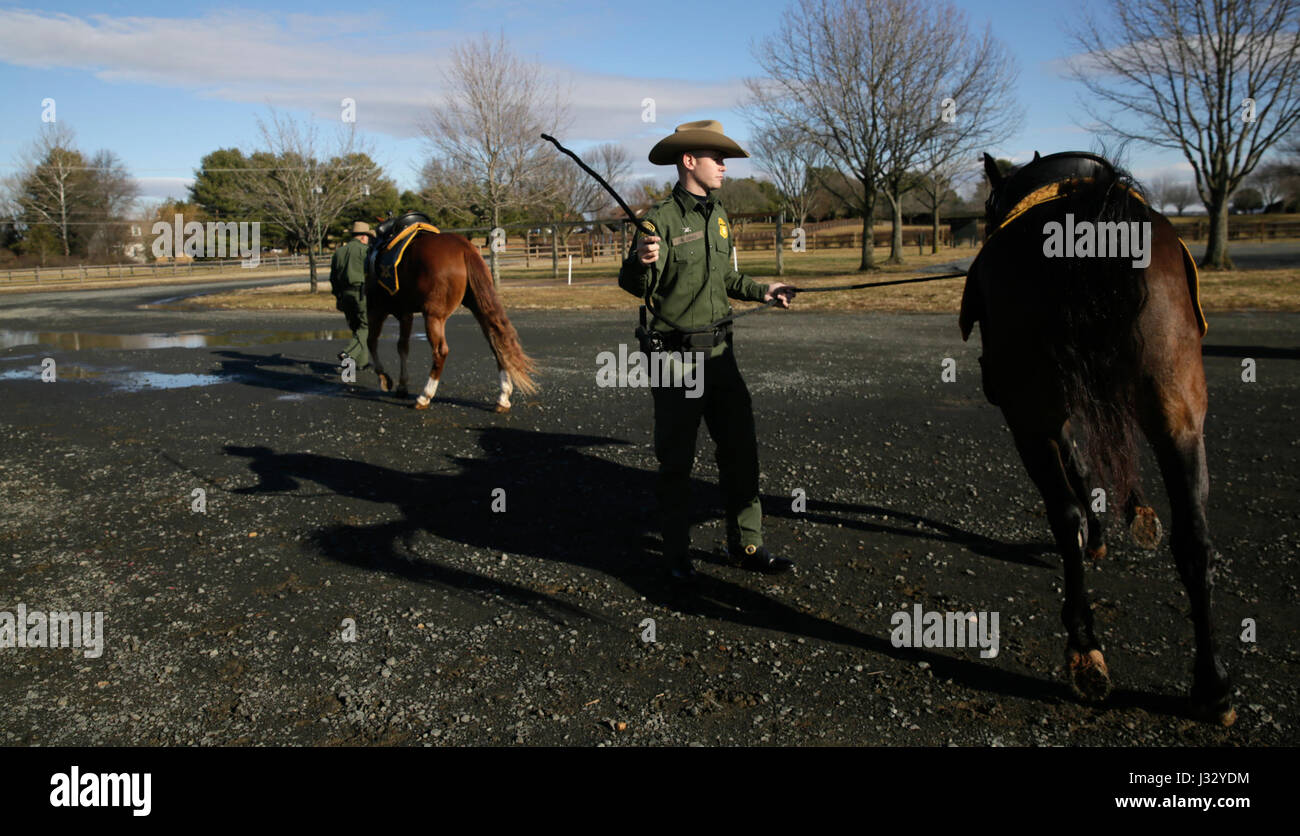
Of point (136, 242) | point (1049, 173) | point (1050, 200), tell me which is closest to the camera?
point (1050, 200)

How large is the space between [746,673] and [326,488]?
408cm

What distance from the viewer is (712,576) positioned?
15.1 feet

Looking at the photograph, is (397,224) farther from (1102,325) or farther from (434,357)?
(1102,325)

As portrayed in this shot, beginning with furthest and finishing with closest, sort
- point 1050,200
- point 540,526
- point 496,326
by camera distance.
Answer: point 496,326
point 540,526
point 1050,200

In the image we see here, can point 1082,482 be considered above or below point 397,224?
below

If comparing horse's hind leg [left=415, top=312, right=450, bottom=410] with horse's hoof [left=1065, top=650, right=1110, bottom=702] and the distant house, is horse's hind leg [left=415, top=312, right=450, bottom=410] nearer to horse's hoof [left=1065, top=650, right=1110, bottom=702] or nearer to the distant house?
horse's hoof [left=1065, top=650, right=1110, bottom=702]

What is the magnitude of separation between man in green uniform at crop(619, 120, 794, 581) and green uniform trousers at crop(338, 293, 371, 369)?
280 inches

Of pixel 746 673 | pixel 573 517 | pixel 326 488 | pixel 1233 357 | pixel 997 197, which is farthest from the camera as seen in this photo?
pixel 1233 357

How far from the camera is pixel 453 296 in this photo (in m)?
9.35

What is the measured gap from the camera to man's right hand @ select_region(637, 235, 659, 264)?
170 inches

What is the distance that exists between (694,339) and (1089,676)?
2405 mm

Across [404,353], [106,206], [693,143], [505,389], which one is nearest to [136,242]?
[106,206]
